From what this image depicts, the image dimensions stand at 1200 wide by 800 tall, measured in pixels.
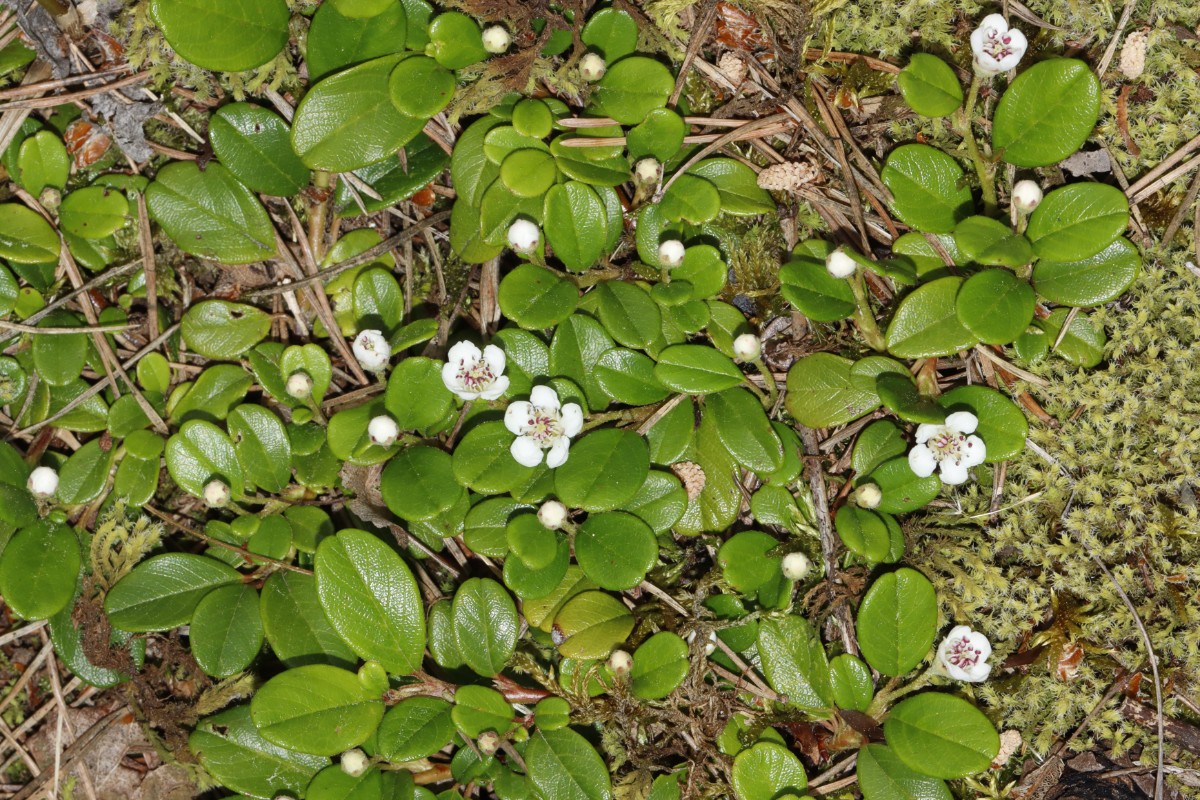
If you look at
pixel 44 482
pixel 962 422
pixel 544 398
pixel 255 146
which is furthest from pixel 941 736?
pixel 44 482

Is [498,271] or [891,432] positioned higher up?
[498,271]

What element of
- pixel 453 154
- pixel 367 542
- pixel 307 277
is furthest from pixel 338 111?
pixel 367 542

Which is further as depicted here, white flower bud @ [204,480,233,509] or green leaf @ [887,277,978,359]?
white flower bud @ [204,480,233,509]

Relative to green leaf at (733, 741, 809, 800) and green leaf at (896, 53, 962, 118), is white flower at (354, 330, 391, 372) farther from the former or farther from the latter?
green leaf at (896, 53, 962, 118)

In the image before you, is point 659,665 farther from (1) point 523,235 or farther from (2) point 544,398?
(1) point 523,235

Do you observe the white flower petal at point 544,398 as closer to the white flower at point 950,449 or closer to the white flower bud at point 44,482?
the white flower at point 950,449

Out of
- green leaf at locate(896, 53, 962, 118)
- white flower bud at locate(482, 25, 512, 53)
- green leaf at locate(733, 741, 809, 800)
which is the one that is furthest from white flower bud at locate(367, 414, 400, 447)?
green leaf at locate(896, 53, 962, 118)

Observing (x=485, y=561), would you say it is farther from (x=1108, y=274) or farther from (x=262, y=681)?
(x=1108, y=274)

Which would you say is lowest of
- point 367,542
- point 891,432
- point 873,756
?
point 873,756
